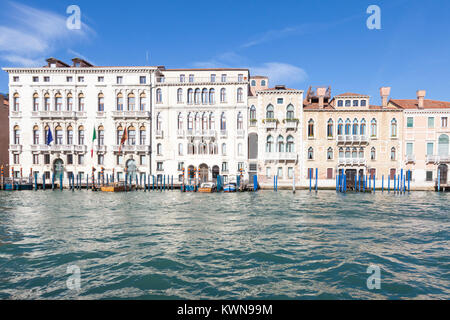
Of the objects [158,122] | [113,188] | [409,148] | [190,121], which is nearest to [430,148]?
[409,148]

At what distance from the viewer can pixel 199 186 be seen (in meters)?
29.5

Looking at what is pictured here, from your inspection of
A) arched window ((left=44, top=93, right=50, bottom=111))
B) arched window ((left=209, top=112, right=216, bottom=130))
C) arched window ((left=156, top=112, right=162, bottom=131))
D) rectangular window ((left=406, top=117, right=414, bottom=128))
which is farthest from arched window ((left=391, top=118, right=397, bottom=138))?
arched window ((left=44, top=93, right=50, bottom=111))

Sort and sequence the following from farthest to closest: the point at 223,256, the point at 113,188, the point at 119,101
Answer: the point at 119,101 < the point at 113,188 < the point at 223,256

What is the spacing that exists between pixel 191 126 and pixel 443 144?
29.3m

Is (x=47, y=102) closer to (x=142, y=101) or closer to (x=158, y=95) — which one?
(x=142, y=101)

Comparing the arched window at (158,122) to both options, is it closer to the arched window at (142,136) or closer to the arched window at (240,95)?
the arched window at (142,136)

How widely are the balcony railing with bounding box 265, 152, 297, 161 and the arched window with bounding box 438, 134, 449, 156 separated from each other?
16.2 metres

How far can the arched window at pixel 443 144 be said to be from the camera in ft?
101

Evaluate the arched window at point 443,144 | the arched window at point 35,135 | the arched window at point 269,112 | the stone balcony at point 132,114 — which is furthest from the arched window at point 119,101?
the arched window at point 443,144

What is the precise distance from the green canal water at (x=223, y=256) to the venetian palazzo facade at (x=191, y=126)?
1838cm

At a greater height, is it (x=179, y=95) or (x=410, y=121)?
(x=179, y=95)

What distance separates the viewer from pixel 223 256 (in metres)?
8.15
